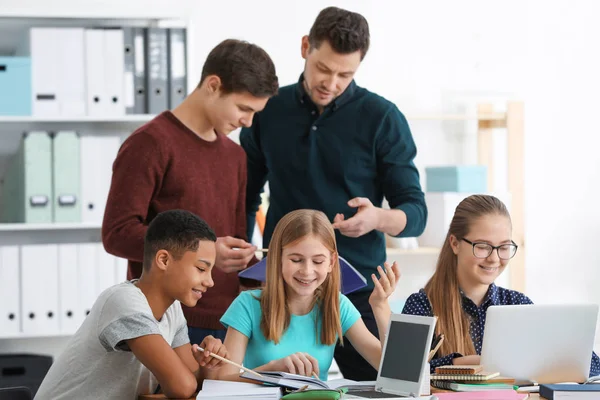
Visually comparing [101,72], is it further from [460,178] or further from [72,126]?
[460,178]

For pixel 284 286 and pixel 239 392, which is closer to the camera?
pixel 239 392

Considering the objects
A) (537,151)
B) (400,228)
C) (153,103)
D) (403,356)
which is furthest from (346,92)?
(537,151)

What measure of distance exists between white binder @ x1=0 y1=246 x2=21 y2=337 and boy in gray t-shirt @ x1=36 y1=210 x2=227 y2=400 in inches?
70.4

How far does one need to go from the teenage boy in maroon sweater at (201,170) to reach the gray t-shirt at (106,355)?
238mm

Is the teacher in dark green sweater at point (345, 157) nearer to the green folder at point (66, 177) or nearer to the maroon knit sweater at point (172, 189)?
the maroon knit sweater at point (172, 189)

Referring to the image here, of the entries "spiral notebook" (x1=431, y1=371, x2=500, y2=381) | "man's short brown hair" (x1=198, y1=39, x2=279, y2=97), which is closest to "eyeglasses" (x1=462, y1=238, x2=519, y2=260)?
"spiral notebook" (x1=431, y1=371, x2=500, y2=381)

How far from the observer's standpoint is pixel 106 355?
6.49ft

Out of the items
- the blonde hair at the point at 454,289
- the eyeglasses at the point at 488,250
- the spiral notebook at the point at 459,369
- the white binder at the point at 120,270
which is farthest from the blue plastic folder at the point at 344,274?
the white binder at the point at 120,270

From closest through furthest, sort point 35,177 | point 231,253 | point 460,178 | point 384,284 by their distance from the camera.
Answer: point 384,284 < point 231,253 < point 35,177 < point 460,178

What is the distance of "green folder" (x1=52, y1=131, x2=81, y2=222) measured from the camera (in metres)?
3.71

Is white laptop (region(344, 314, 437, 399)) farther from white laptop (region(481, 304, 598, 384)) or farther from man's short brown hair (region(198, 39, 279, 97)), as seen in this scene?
man's short brown hair (region(198, 39, 279, 97))

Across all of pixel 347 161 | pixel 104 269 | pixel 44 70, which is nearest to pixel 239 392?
pixel 347 161

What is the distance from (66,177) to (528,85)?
2.46 metres

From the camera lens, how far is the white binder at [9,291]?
12.2 feet
